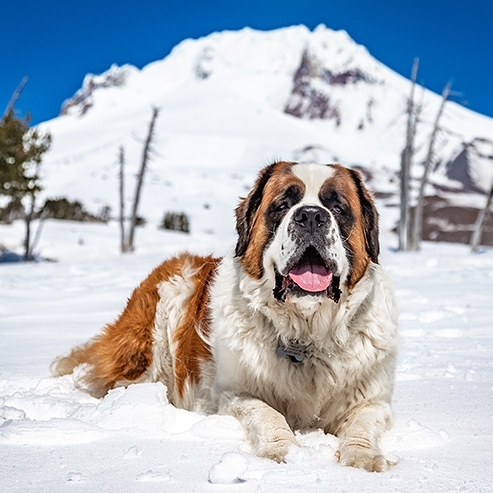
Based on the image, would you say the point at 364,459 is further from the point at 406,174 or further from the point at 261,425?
the point at 406,174

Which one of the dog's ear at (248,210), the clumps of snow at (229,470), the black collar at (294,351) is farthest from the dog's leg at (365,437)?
the dog's ear at (248,210)

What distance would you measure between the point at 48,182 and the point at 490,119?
2710 inches

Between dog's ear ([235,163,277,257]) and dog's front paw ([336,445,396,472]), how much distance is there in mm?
1103

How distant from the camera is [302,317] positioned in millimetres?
2627

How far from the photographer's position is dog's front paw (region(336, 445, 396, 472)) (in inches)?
75.5

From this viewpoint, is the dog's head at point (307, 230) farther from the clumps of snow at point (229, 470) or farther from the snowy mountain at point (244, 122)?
the clumps of snow at point (229, 470)

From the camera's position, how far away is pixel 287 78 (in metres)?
127

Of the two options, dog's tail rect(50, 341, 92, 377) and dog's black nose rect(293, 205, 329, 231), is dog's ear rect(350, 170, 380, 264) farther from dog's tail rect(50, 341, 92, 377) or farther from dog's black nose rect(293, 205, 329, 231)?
dog's tail rect(50, 341, 92, 377)

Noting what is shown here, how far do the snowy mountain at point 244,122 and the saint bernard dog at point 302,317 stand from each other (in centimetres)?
59

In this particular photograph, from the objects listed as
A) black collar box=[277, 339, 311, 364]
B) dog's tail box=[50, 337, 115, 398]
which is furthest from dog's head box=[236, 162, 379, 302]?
dog's tail box=[50, 337, 115, 398]

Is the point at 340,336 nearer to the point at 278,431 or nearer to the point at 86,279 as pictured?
the point at 278,431

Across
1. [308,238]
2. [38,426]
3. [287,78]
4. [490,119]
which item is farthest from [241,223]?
[287,78]

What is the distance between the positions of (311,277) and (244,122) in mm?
91794

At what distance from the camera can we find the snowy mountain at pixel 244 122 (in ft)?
168
